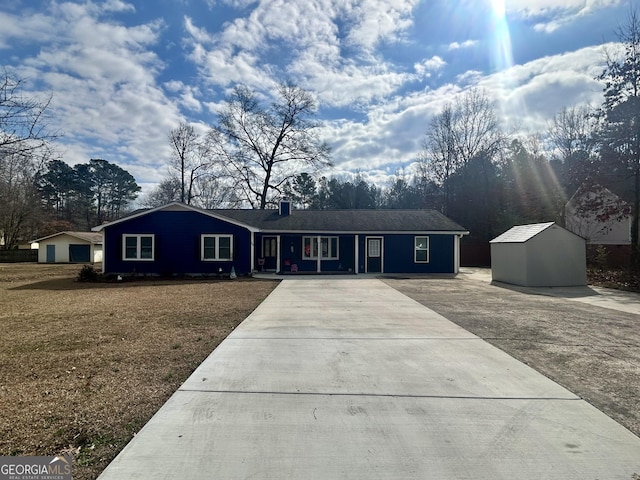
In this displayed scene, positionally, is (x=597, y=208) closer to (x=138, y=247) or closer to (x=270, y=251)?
(x=270, y=251)

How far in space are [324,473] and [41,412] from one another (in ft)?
8.43

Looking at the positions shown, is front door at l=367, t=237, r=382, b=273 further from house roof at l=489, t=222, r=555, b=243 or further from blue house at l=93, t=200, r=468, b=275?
house roof at l=489, t=222, r=555, b=243

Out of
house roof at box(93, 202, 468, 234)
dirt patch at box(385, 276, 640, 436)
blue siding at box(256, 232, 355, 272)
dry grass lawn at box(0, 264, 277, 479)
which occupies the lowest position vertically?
dirt patch at box(385, 276, 640, 436)

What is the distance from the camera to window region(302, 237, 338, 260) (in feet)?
64.3

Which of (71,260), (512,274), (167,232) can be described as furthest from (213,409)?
(71,260)

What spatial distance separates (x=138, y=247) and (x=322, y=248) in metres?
8.92

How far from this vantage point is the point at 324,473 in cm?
240

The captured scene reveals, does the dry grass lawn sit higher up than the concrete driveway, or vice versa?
the dry grass lawn

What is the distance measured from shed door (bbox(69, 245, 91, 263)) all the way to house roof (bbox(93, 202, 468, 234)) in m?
19.6

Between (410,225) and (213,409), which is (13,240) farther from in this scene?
(213,409)

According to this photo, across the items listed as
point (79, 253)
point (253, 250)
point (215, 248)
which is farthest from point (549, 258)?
point (79, 253)

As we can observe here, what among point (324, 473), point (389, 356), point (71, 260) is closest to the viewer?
point (324, 473)

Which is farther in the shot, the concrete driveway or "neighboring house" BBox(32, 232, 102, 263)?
"neighboring house" BBox(32, 232, 102, 263)

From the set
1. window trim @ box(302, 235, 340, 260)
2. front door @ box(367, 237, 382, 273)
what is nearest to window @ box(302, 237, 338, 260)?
window trim @ box(302, 235, 340, 260)
